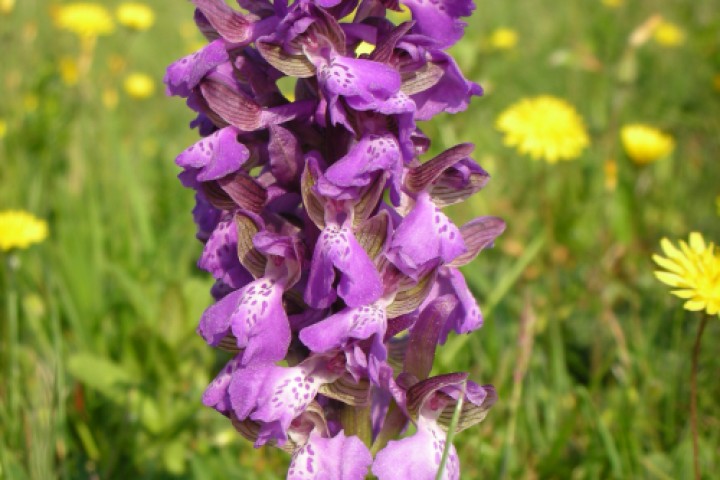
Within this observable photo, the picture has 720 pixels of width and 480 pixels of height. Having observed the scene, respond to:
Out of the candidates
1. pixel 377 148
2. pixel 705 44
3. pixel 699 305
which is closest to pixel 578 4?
pixel 705 44

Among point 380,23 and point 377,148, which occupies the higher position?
point 380,23

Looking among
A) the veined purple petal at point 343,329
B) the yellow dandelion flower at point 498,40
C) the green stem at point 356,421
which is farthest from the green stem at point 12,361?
the yellow dandelion flower at point 498,40

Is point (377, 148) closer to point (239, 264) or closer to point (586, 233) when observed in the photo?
Answer: point (239, 264)

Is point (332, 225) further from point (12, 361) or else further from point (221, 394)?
point (12, 361)

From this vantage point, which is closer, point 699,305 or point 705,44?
point 699,305

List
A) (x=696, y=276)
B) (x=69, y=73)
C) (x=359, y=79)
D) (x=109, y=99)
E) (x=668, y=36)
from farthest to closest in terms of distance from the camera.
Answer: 1. (x=668, y=36)
2. (x=69, y=73)
3. (x=109, y=99)
4. (x=696, y=276)
5. (x=359, y=79)

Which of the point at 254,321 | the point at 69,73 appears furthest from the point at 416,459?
the point at 69,73
